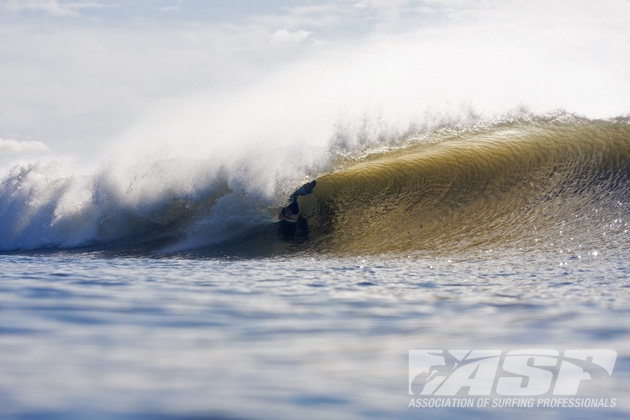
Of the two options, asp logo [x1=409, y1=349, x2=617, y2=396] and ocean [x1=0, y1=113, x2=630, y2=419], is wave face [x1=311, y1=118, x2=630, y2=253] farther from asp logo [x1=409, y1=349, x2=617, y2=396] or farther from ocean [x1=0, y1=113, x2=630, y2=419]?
asp logo [x1=409, y1=349, x2=617, y2=396]

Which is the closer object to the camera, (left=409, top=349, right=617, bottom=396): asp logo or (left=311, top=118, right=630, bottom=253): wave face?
(left=409, top=349, right=617, bottom=396): asp logo

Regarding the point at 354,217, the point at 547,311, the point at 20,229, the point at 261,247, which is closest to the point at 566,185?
the point at 354,217

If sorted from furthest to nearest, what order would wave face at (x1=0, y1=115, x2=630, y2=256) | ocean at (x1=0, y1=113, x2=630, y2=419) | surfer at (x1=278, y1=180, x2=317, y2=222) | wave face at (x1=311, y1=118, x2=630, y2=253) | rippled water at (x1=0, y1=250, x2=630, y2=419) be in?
surfer at (x1=278, y1=180, x2=317, y2=222)
wave face at (x1=0, y1=115, x2=630, y2=256)
wave face at (x1=311, y1=118, x2=630, y2=253)
ocean at (x1=0, y1=113, x2=630, y2=419)
rippled water at (x1=0, y1=250, x2=630, y2=419)

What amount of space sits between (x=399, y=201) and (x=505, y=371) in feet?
22.5

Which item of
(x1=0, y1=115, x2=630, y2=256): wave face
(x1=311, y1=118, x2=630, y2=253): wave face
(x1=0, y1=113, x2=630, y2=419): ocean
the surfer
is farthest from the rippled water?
the surfer

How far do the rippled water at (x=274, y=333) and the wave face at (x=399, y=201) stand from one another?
91.9 inches

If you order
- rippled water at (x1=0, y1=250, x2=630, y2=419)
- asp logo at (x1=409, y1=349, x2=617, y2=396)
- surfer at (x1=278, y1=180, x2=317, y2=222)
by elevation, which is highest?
surfer at (x1=278, y1=180, x2=317, y2=222)

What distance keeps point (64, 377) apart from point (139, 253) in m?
7.11

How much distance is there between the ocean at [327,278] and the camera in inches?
88.7

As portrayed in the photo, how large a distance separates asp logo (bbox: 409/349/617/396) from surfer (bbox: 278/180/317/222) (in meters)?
6.67

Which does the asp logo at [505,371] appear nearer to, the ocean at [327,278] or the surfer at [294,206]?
the ocean at [327,278]

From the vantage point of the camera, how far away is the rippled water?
2117mm

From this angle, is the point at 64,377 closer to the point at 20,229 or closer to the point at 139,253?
the point at 139,253

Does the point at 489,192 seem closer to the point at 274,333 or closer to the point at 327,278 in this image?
the point at 327,278
